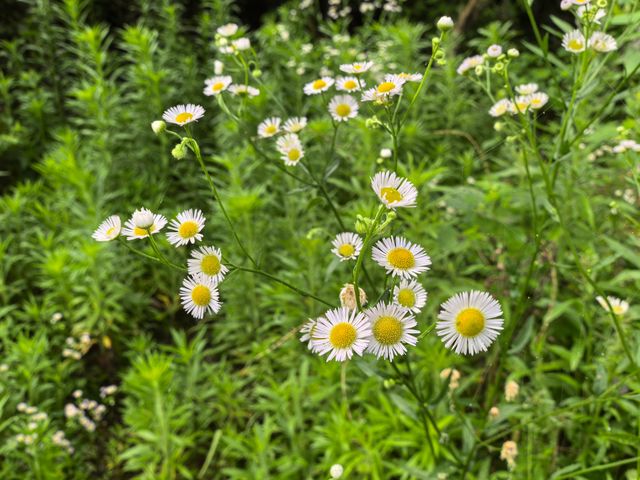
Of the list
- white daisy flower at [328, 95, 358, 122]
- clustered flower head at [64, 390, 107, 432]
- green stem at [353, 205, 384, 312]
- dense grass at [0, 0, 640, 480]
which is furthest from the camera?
clustered flower head at [64, 390, 107, 432]

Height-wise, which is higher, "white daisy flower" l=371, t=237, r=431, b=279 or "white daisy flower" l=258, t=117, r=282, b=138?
"white daisy flower" l=258, t=117, r=282, b=138

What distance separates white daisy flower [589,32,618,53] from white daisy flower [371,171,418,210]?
608 millimetres

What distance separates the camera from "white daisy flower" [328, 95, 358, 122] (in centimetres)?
110

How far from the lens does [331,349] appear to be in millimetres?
709

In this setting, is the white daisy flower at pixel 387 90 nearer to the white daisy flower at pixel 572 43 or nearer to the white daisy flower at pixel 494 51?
the white daisy flower at pixel 494 51

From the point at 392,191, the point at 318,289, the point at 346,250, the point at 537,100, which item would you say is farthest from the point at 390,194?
the point at 318,289

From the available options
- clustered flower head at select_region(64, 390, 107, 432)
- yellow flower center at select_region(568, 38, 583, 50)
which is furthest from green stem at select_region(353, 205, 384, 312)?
clustered flower head at select_region(64, 390, 107, 432)

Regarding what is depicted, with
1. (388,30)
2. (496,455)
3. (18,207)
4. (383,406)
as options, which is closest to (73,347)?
(18,207)

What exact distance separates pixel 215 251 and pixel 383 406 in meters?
1.03

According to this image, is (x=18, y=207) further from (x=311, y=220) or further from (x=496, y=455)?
(x=496, y=455)

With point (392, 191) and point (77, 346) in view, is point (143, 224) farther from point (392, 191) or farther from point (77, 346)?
point (77, 346)

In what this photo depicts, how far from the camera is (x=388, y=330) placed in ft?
2.32

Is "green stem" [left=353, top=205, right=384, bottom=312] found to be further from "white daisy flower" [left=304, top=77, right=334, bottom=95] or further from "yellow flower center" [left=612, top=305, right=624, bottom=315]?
"yellow flower center" [left=612, top=305, right=624, bottom=315]

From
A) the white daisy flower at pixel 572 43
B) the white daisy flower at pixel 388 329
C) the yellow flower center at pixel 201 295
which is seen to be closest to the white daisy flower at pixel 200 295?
the yellow flower center at pixel 201 295
